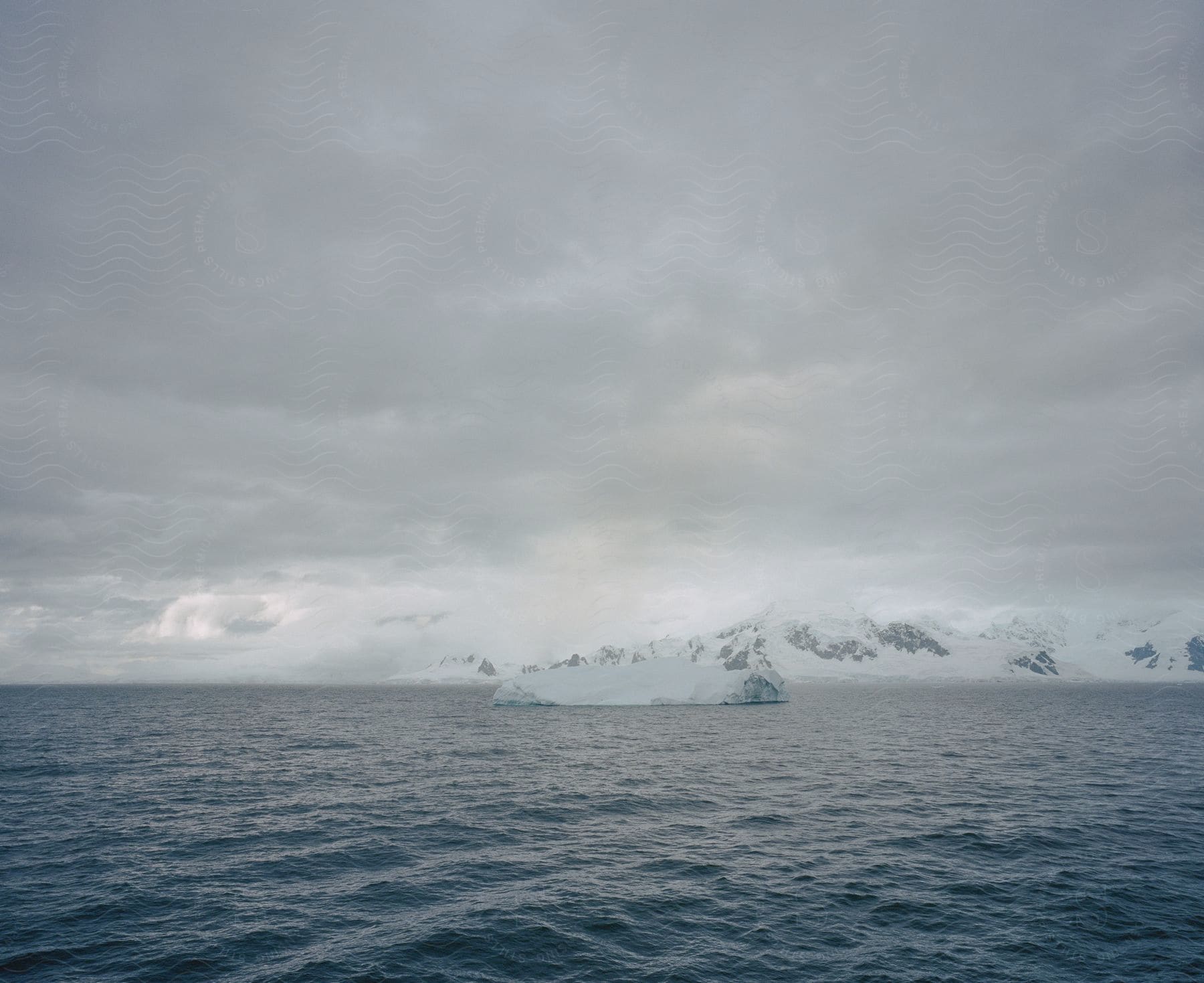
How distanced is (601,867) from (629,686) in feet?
383

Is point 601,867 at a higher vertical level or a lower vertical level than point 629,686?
higher

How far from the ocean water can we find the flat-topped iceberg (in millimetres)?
79942

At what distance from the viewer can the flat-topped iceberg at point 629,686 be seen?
456ft

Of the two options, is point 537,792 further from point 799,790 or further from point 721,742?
point 721,742

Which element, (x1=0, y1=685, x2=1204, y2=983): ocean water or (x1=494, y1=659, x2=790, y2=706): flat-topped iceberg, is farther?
(x1=494, y1=659, x2=790, y2=706): flat-topped iceberg

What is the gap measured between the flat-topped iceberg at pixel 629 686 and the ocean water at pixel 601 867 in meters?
79.9

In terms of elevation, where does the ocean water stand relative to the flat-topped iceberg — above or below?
above

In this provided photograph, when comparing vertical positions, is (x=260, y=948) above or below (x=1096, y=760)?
above

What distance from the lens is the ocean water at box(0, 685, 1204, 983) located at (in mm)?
19375

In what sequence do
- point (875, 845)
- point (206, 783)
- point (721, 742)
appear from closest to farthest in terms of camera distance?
point (875, 845) < point (206, 783) < point (721, 742)

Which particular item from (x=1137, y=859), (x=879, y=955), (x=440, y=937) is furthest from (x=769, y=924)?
(x=1137, y=859)

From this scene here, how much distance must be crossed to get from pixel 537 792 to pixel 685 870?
733 inches

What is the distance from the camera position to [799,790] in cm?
4375

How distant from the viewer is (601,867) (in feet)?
90.6
